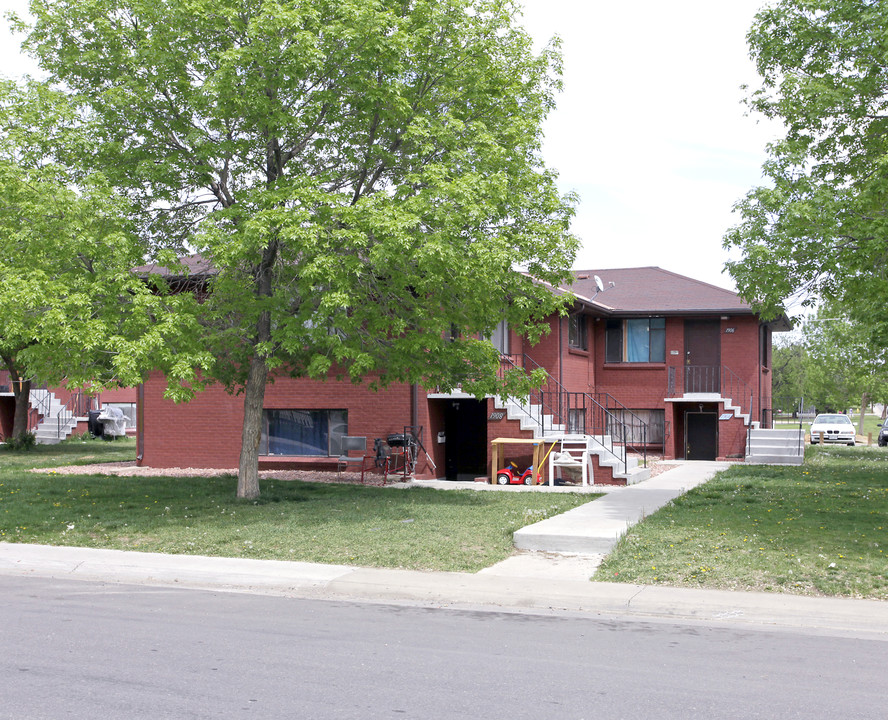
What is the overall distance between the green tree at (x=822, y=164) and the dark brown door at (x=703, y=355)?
10772 millimetres

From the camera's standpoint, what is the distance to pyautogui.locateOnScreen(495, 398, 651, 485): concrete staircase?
19.0m

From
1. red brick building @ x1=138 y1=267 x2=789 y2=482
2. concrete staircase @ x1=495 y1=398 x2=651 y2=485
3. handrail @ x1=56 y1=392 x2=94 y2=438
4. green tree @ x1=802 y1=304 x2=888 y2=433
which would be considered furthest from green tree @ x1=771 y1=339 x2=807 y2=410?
concrete staircase @ x1=495 y1=398 x2=651 y2=485

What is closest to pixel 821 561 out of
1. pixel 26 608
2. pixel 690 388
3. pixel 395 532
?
pixel 395 532

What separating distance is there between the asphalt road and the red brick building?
10.7 metres

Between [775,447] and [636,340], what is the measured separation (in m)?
5.41

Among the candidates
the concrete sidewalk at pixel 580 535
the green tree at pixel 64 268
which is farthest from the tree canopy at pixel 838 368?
the green tree at pixel 64 268

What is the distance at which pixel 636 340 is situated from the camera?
2766cm

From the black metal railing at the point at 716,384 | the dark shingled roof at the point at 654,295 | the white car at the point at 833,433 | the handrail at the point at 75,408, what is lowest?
the white car at the point at 833,433

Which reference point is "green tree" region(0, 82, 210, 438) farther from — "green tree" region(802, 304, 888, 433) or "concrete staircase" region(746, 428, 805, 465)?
"green tree" region(802, 304, 888, 433)

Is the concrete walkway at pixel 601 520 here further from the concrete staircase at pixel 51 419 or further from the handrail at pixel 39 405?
the handrail at pixel 39 405

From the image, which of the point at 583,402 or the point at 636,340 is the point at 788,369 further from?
the point at 583,402

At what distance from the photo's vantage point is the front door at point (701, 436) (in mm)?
27078

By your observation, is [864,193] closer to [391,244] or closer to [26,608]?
[391,244]

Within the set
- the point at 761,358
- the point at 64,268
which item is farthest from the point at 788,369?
the point at 64,268
